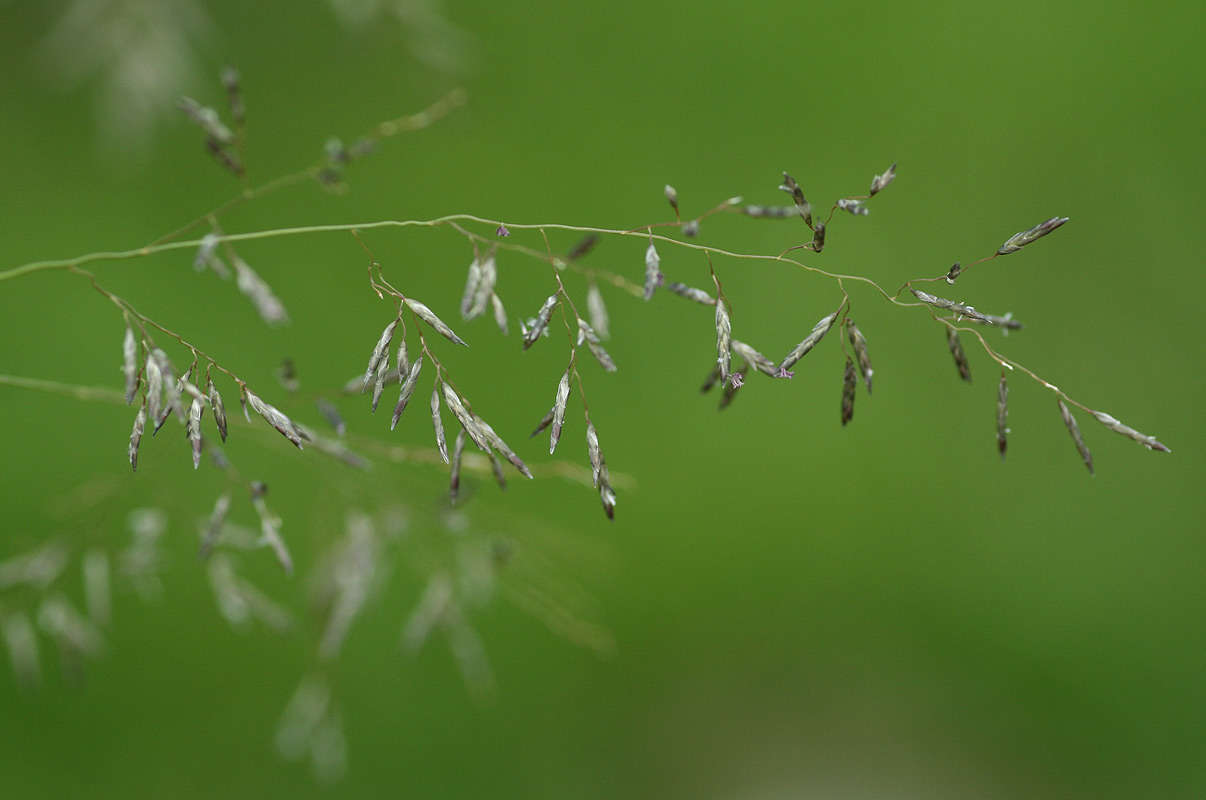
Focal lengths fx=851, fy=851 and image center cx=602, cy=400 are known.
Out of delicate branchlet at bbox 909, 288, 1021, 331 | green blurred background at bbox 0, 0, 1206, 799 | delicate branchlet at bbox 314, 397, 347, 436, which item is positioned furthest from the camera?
green blurred background at bbox 0, 0, 1206, 799

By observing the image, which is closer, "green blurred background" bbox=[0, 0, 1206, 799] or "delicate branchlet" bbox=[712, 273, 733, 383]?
"delicate branchlet" bbox=[712, 273, 733, 383]

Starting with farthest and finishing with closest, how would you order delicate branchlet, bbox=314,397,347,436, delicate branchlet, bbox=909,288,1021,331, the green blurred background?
the green blurred background < delicate branchlet, bbox=314,397,347,436 < delicate branchlet, bbox=909,288,1021,331

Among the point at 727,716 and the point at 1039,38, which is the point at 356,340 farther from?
the point at 1039,38

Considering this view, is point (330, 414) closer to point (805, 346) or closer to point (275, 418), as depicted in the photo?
point (275, 418)

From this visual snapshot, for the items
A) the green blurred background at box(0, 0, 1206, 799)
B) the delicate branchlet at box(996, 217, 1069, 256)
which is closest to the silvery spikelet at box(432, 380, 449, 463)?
the delicate branchlet at box(996, 217, 1069, 256)

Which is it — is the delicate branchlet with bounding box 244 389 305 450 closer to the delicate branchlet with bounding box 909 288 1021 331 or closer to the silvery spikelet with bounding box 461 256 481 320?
the silvery spikelet with bounding box 461 256 481 320

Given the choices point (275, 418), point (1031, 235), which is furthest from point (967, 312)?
point (275, 418)

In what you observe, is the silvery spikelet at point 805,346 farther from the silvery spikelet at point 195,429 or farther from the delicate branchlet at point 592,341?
the silvery spikelet at point 195,429
